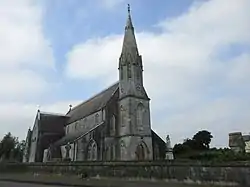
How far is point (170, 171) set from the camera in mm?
21406

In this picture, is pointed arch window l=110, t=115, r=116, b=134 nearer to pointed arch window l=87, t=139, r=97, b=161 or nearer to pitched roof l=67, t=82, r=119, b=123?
pitched roof l=67, t=82, r=119, b=123

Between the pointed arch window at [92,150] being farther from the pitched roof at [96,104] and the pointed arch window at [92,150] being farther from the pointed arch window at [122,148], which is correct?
the pitched roof at [96,104]

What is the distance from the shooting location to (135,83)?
160 ft

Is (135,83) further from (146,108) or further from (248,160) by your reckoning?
(248,160)

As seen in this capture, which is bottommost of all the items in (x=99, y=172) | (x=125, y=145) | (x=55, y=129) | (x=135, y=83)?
(x=99, y=172)

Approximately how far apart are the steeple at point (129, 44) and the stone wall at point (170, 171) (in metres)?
22.6

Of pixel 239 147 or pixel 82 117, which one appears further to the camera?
pixel 82 117

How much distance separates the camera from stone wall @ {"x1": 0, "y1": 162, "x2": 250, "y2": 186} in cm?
1745

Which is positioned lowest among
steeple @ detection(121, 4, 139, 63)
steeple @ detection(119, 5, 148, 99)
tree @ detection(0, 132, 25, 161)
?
tree @ detection(0, 132, 25, 161)

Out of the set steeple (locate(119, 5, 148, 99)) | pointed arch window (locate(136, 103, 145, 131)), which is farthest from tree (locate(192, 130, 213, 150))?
steeple (locate(119, 5, 148, 99))

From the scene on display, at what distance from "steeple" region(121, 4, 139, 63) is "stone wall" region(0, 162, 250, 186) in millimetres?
22622

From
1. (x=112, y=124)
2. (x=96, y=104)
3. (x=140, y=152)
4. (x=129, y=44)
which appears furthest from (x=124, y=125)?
(x=129, y=44)

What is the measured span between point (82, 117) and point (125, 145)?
579 inches

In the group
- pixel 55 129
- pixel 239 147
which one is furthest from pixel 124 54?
pixel 239 147
